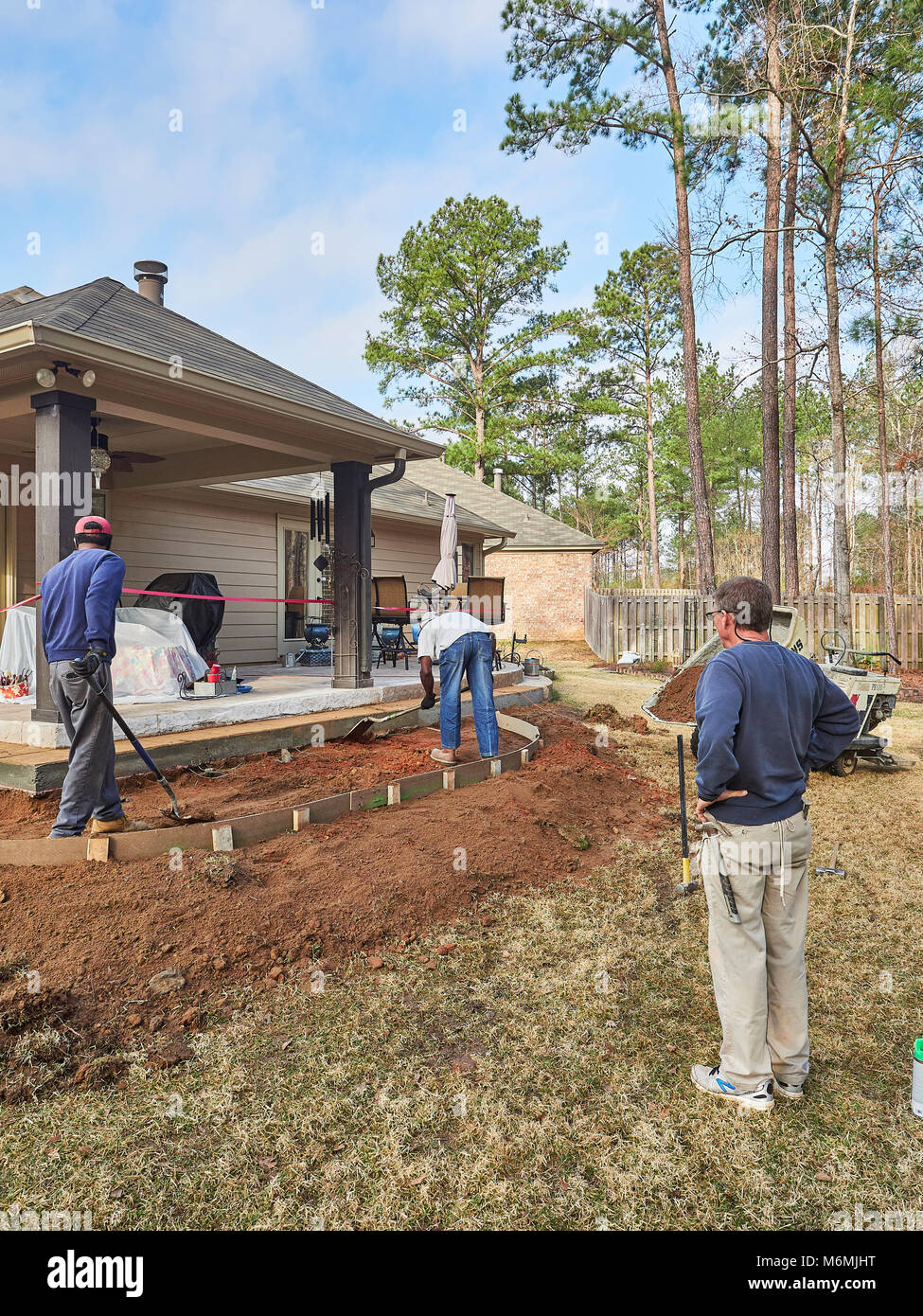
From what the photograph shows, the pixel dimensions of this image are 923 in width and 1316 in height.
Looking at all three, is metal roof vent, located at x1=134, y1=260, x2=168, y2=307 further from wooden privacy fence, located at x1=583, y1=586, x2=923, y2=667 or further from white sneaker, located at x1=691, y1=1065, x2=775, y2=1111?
wooden privacy fence, located at x1=583, y1=586, x2=923, y2=667

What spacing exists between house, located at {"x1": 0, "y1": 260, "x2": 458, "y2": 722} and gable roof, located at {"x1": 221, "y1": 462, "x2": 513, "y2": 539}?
82 millimetres

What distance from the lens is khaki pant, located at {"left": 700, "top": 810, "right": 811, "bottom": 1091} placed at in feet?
7.98

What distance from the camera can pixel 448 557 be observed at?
9.23m

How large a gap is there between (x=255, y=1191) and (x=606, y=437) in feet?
110

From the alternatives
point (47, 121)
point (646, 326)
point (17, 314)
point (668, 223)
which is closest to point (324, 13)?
point (47, 121)

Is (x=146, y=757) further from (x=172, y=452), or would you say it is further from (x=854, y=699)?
(x=172, y=452)

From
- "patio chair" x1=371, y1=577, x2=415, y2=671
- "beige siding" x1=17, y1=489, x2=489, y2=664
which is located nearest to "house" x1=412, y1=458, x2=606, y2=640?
"patio chair" x1=371, y1=577, x2=415, y2=671

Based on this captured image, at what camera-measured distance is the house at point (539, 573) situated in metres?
25.2

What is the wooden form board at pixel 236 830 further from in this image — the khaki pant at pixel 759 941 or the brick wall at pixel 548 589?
the brick wall at pixel 548 589

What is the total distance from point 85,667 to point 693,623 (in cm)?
1489

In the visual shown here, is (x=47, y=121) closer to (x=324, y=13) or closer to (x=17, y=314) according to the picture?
Answer: (x=324, y=13)

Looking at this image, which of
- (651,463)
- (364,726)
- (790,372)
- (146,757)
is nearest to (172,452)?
(364,726)

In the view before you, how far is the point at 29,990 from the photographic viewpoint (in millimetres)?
2895

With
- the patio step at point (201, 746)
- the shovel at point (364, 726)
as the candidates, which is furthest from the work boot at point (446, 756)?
the patio step at point (201, 746)
